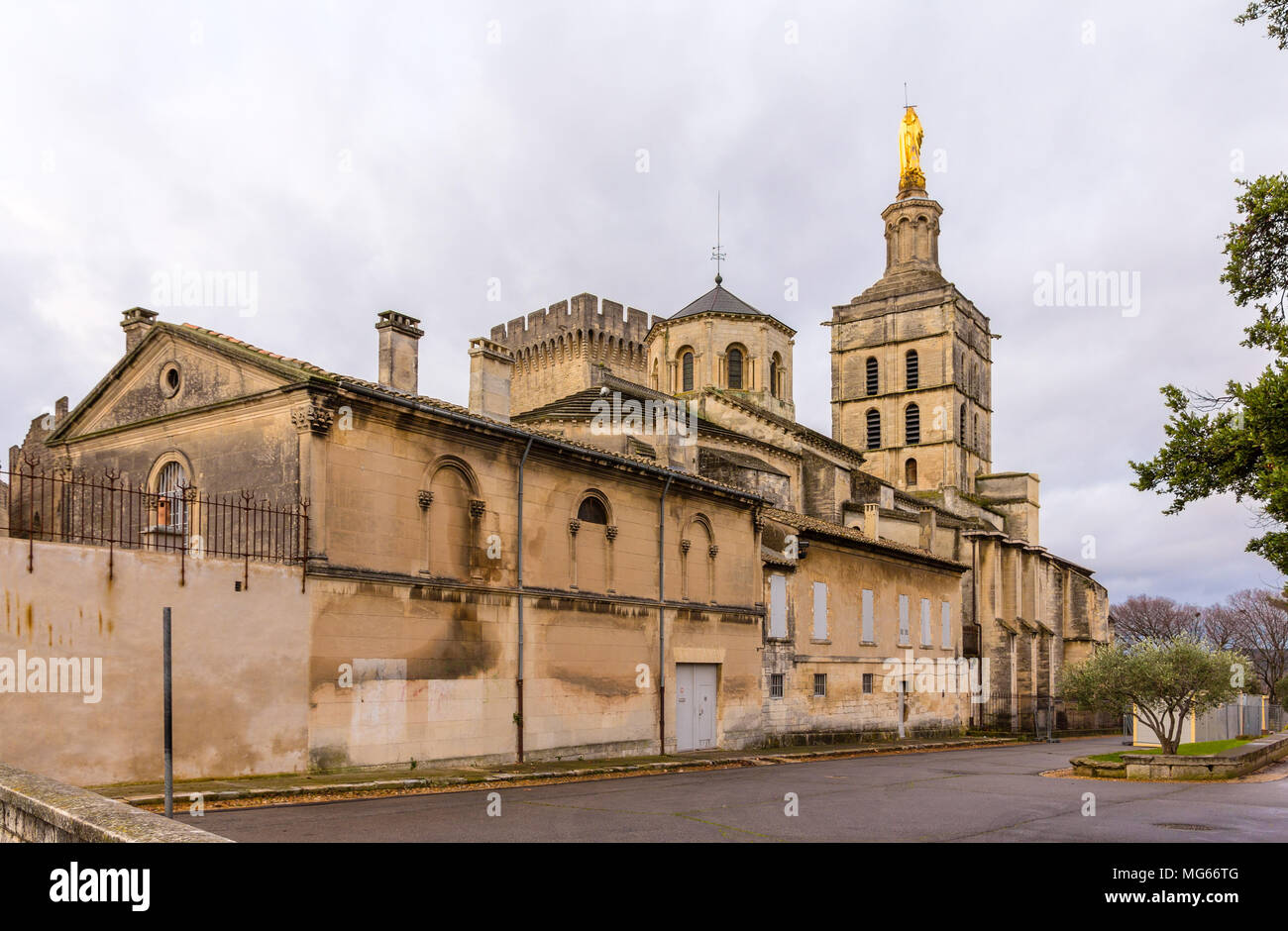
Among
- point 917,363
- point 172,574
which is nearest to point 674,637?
point 172,574

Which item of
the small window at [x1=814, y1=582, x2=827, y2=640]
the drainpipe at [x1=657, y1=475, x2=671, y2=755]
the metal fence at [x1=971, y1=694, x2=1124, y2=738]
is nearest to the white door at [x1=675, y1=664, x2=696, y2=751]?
the drainpipe at [x1=657, y1=475, x2=671, y2=755]

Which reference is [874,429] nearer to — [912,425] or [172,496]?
[912,425]

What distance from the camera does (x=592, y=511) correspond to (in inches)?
940

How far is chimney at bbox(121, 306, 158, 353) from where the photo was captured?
21953 mm

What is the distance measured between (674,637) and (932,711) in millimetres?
16637

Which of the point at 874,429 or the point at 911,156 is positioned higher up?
the point at 911,156

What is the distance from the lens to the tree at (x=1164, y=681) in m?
21.6

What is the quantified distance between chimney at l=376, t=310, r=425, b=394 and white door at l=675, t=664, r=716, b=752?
32.5 feet

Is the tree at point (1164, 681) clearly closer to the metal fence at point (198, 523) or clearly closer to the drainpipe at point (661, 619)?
the drainpipe at point (661, 619)

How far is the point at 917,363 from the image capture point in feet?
220

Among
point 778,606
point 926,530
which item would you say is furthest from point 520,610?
point 926,530

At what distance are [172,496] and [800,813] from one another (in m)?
12.9

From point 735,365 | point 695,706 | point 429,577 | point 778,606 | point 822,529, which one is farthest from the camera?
point 735,365
